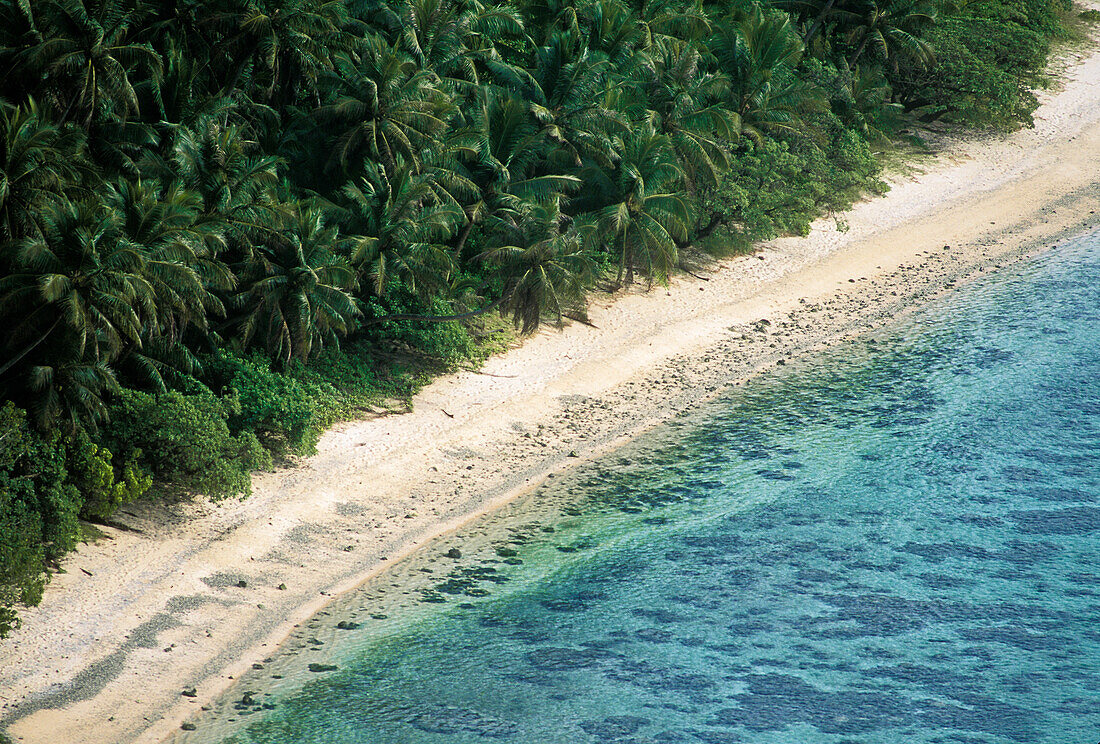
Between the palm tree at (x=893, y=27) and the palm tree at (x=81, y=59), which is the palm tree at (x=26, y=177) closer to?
the palm tree at (x=81, y=59)

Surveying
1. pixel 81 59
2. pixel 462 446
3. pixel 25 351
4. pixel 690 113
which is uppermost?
pixel 81 59

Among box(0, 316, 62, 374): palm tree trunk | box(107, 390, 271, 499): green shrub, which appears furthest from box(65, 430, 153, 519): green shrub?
box(0, 316, 62, 374): palm tree trunk

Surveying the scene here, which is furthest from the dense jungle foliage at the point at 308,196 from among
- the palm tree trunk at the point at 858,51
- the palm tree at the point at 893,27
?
the palm tree at the point at 893,27

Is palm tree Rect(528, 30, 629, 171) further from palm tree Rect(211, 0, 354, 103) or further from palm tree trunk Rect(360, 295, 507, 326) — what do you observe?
palm tree Rect(211, 0, 354, 103)

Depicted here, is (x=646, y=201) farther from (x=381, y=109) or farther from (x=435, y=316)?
(x=381, y=109)

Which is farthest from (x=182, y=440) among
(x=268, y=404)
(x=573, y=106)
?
(x=573, y=106)

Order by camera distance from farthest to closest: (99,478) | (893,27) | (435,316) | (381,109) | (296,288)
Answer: (893,27) < (435,316) < (381,109) < (296,288) < (99,478)
